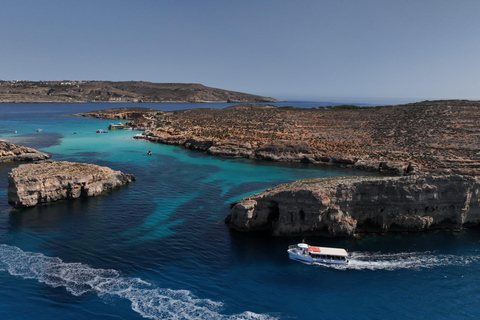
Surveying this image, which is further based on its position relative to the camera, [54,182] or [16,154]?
[16,154]

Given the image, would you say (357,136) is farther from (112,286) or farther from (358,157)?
(112,286)

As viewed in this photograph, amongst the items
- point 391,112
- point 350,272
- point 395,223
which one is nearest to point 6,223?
point 350,272

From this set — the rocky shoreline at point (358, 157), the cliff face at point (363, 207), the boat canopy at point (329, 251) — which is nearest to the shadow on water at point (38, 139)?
the rocky shoreline at point (358, 157)

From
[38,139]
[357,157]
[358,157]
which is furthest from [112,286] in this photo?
[38,139]

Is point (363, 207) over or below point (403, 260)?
over

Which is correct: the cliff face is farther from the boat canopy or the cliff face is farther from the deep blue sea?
the boat canopy

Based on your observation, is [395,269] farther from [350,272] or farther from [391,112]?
[391,112]

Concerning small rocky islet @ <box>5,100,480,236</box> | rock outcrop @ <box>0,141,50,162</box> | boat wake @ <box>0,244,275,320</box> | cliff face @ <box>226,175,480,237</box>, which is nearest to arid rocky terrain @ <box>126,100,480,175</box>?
small rocky islet @ <box>5,100,480,236</box>
